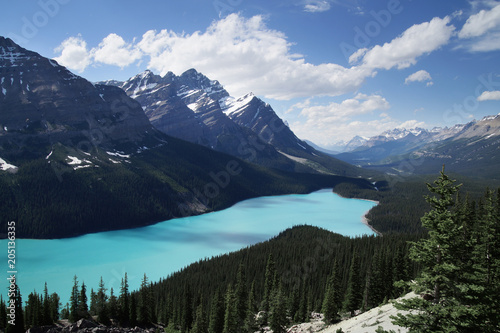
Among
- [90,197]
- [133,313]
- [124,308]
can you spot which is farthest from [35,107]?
[133,313]

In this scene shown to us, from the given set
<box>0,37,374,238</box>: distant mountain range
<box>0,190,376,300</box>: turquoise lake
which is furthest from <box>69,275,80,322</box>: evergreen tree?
<box>0,37,374,238</box>: distant mountain range

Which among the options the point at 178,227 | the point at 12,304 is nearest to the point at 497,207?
the point at 12,304

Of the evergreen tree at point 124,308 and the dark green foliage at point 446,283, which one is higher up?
the dark green foliage at point 446,283

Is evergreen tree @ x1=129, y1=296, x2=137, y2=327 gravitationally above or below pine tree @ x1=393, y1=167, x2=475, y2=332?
below

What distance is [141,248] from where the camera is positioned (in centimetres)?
10588

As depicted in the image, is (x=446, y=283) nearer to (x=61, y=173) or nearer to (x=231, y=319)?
(x=231, y=319)

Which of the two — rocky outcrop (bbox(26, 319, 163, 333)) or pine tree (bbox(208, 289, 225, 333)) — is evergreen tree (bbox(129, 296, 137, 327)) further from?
pine tree (bbox(208, 289, 225, 333))

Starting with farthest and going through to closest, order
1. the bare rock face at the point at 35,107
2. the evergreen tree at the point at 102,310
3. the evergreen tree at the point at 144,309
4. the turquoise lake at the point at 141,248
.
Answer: the bare rock face at the point at 35,107, the turquoise lake at the point at 141,248, the evergreen tree at the point at 144,309, the evergreen tree at the point at 102,310

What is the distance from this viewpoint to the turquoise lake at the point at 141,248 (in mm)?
77500

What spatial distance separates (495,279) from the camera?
24.7 meters

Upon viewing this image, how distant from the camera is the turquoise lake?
77500 millimetres

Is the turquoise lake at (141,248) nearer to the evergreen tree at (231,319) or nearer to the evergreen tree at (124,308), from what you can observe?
the evergreen tree at (124,308)

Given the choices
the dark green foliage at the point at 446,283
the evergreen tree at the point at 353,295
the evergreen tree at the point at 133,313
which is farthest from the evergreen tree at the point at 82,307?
the dark green foliage at the point at 446,283

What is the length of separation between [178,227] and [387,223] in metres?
96.6
